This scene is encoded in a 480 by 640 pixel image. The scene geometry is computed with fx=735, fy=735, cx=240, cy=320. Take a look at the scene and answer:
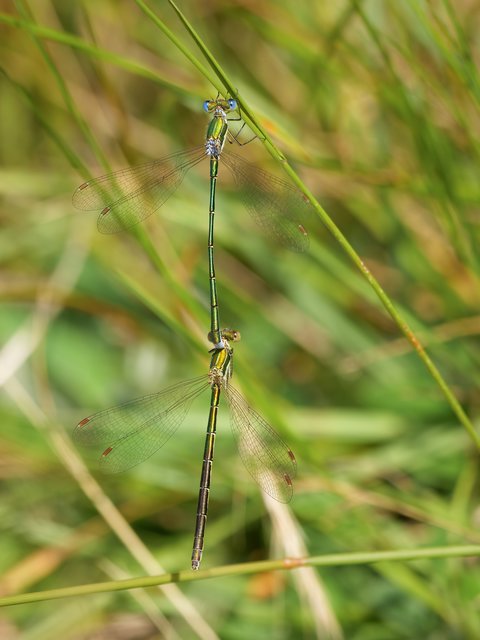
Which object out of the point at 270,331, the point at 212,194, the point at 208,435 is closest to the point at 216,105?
the point at 212,194

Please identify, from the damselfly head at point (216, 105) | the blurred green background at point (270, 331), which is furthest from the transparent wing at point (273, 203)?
the damselfly head at point (216, 105)

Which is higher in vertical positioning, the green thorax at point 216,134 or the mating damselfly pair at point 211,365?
the green thorax at point 216,134

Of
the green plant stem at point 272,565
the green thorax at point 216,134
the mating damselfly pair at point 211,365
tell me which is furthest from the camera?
the green thorax at point 216,134

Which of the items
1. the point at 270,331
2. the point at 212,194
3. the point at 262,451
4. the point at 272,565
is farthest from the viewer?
the point at 270,331

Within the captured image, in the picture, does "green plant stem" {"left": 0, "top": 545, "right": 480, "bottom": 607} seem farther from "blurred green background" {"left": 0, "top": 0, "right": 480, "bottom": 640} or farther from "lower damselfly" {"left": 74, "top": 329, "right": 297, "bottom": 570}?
"blurred green background" {"left": 0, "top": 0, "right": 480, "bottom": 640}

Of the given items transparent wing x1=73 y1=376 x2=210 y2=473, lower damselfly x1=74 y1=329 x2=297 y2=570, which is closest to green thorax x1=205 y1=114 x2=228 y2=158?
lower damselfly x1=74 y1=329 x2=297 y2=570

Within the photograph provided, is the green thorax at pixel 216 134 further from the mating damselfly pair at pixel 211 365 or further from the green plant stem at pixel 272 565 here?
the green plant stem at pixel 272 565

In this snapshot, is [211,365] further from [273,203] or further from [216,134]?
[216,134]

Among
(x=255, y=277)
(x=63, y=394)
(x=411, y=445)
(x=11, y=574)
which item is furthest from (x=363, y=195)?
(x=11, y=574)
